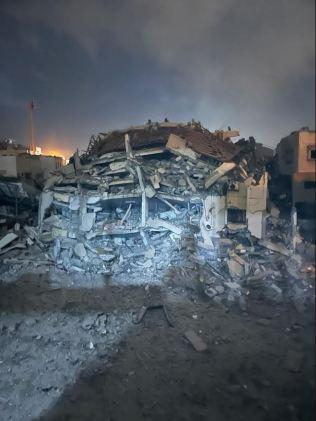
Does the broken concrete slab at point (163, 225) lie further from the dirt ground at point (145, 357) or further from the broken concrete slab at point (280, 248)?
the broken concrete slab at point (280, 248)

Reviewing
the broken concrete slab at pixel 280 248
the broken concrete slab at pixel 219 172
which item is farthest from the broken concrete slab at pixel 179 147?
the broken concrete slab at pixel 280 248

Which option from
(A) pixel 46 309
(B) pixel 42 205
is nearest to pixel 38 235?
(B) pixel 42 205

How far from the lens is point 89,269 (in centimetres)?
575

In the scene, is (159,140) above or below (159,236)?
above

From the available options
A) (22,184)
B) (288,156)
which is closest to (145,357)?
(288,156)

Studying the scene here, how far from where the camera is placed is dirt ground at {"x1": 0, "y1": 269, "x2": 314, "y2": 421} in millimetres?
1181

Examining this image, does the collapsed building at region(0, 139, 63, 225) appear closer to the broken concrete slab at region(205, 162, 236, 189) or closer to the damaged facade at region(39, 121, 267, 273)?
the damaged facade at region(39, 121, 267, 273)

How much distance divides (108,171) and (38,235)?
2287mm

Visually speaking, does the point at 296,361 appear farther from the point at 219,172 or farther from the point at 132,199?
the point at 132,199

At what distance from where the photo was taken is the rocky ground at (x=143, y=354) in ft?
3.91

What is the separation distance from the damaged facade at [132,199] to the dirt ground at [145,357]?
3.70 feet

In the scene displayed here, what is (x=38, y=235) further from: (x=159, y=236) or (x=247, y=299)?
(x=247, y=299)

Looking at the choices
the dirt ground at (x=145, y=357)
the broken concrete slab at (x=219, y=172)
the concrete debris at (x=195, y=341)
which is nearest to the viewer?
the dirt ground at (x=145, y=357)

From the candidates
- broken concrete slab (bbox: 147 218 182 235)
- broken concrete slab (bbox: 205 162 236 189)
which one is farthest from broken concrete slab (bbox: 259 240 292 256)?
broken concrete slab (bbox: 147 218 182 235)
